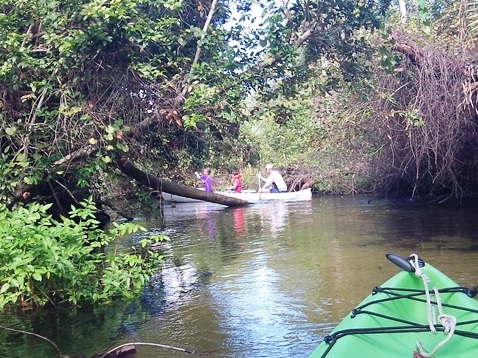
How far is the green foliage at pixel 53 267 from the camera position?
16.2 feet

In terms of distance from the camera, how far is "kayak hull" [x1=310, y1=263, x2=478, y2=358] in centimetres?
321

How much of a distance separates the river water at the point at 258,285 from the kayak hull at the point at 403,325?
1.06 meters

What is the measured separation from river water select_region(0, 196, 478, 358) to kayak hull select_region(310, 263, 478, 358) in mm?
1060

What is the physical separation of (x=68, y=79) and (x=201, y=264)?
3.15 metres

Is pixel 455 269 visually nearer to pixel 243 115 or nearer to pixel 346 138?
pixel 243 115

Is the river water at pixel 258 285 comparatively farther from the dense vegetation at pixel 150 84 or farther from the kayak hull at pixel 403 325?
the kayak hull at pixel 403 325

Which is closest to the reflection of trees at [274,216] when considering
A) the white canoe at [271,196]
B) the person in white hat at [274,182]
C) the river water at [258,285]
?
the river water at [258,285]

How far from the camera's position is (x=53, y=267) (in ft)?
16.6

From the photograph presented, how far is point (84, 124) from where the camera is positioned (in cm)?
703

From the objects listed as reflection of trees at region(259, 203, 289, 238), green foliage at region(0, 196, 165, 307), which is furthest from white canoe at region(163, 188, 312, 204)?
green foliage at region(0, 196, 165, 307)

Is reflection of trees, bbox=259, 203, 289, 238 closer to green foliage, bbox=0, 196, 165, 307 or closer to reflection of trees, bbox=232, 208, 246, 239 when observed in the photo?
reflection of trees, bbox=232, 208, 246, 239

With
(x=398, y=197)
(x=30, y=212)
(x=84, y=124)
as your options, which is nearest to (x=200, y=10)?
(x=84, y=124)

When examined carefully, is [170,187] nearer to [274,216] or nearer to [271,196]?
[274,216]

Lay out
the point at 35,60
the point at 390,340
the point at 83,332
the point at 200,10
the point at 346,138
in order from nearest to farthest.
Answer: the point at 390,340, the point at 83,332, the point at 35,60, the point at 200,10, the point at 346,138
